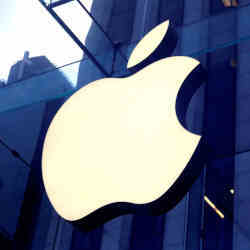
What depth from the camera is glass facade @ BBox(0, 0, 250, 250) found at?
29.5 feet

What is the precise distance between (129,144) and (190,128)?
505 centimetres

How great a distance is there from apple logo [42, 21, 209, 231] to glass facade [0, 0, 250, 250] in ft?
3.45

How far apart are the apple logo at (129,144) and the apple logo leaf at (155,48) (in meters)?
0.01

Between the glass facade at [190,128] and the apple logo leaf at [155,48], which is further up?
the apple logo leaf at [155,48]

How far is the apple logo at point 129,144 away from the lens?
5.34 m

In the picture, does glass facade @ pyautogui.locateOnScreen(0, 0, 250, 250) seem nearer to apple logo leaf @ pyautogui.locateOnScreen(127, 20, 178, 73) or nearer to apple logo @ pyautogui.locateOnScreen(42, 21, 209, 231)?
apple logo leaf @ pyautogui.locateOnScreen(127, 20, 178, 73)

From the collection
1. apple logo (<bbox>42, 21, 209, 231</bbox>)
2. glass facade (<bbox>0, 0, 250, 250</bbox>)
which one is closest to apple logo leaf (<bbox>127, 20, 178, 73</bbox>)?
apple logo (<bbox>42, 21, 209, 231</bbox>)

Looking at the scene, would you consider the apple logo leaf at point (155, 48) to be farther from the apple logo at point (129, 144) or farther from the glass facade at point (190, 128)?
the glass facade at point (190, 128)

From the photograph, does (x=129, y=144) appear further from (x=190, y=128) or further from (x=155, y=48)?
(x=190, y=128)

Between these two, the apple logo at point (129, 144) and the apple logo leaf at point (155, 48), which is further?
the apple logo leaf at point (155, 48)

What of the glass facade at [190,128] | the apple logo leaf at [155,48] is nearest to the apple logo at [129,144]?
the apple logo leaf at [155,48]

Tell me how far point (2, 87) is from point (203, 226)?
4430 mm

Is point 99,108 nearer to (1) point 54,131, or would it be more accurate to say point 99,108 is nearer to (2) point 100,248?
(1) point 54,131

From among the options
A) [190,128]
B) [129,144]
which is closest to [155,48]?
[129,144]
